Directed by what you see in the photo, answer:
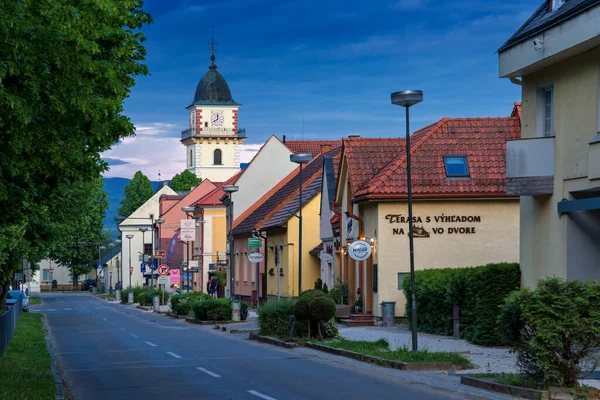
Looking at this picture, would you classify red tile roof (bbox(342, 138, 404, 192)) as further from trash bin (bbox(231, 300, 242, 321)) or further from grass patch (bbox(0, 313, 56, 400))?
Result: grass patch (bbox(0, 313, 56, 400))

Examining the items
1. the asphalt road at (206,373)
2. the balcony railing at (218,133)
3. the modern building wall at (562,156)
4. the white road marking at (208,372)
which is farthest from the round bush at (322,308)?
the balcony railing at (218,133)

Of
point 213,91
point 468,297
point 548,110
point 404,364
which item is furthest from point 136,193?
point 404,364

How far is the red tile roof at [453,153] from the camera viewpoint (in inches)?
1355

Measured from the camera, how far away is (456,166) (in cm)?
3512

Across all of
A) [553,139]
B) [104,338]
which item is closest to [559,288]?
[553,139]

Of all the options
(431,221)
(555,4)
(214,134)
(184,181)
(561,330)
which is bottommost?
(561,330)

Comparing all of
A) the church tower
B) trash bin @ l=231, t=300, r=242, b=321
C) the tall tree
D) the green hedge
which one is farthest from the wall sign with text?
the church tower

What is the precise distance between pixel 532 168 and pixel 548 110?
1.71m

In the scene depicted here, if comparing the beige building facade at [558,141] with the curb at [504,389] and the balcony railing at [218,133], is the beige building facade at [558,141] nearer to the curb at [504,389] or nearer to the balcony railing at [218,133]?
the curb at [504,389]

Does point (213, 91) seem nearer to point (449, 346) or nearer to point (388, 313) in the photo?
point (388, 313)

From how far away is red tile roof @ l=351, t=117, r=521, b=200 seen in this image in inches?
1355

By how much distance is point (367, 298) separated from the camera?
3728 cm

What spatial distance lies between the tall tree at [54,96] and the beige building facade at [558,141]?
884 centimetres

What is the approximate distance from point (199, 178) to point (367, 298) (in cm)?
11472
